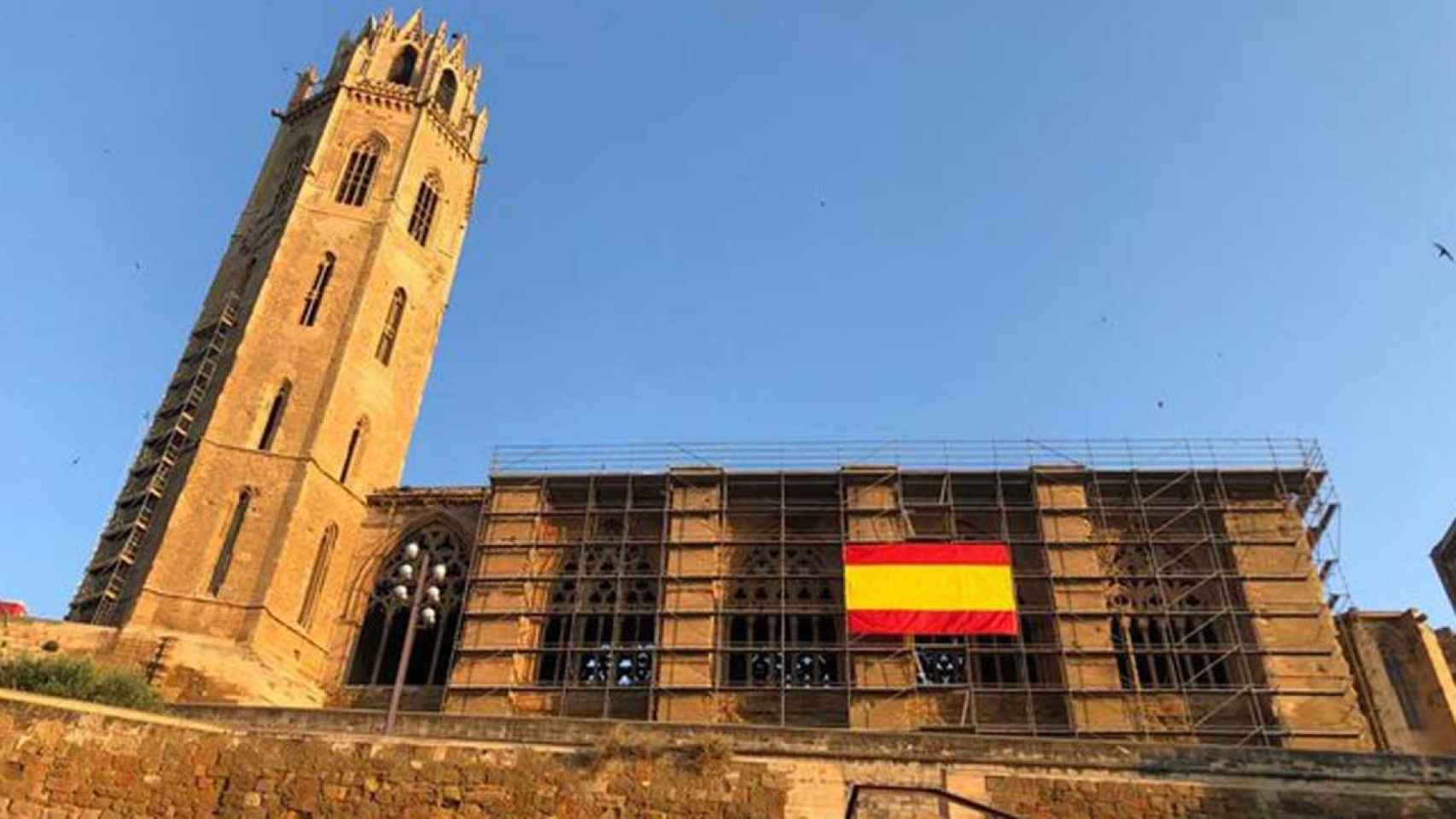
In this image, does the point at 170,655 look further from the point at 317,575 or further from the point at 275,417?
the point at 275,417

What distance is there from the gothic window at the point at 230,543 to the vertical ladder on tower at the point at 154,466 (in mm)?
1932

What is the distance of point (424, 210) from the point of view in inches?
1228

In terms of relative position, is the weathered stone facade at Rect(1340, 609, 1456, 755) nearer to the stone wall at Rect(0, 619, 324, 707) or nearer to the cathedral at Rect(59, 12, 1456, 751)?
the cathedral at Rect(59, 12, 1456, 751)

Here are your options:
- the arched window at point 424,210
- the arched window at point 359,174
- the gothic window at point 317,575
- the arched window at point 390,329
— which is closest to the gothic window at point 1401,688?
the gothic window at point 317,575

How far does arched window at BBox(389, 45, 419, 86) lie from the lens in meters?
33.6

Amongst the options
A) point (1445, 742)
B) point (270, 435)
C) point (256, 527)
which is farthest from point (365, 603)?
point (1445, 742)

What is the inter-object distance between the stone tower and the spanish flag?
1206cm

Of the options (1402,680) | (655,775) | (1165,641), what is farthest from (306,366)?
(1402,680)

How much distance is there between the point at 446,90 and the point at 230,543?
1800 centimetres

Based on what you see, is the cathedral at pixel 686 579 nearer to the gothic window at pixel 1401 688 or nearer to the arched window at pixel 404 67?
the gothic window at pixel 1401 688

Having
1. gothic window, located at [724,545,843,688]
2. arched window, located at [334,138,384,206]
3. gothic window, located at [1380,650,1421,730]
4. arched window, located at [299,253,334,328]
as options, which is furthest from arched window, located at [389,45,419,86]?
gothic window, located at [1380,650,1421,730]

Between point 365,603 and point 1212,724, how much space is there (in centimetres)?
1847

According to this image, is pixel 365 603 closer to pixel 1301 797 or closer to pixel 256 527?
pixel 256 527

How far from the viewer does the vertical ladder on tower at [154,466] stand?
22.8m
